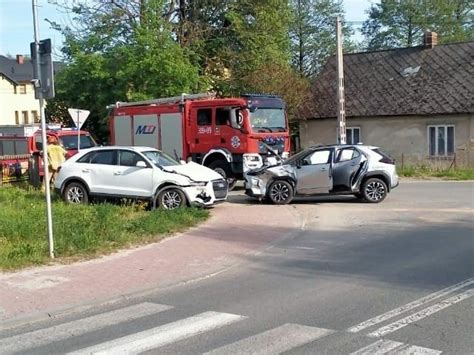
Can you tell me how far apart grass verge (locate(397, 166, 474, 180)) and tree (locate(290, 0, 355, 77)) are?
2037 centimetres

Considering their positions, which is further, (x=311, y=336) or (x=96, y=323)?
(x=96, y=323)

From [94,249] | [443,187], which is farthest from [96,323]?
[443,187]

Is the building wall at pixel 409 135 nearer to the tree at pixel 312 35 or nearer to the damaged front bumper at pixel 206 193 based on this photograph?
the tree at pixel 312 35

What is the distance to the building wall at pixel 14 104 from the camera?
2557 inches

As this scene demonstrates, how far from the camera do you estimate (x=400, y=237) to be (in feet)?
35.9

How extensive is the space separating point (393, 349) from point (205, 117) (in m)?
15.6

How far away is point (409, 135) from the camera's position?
30.9 m

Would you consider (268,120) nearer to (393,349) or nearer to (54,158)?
(54,158)

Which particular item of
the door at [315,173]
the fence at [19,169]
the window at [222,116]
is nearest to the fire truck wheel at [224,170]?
the window at [222,116]

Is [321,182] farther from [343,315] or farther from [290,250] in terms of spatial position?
[343,315]

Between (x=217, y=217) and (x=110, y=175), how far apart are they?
3.03m

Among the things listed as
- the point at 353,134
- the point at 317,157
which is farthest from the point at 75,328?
the point at 353,134

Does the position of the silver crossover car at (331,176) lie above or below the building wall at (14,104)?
below

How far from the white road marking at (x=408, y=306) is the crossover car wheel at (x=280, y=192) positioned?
8.72 meters
